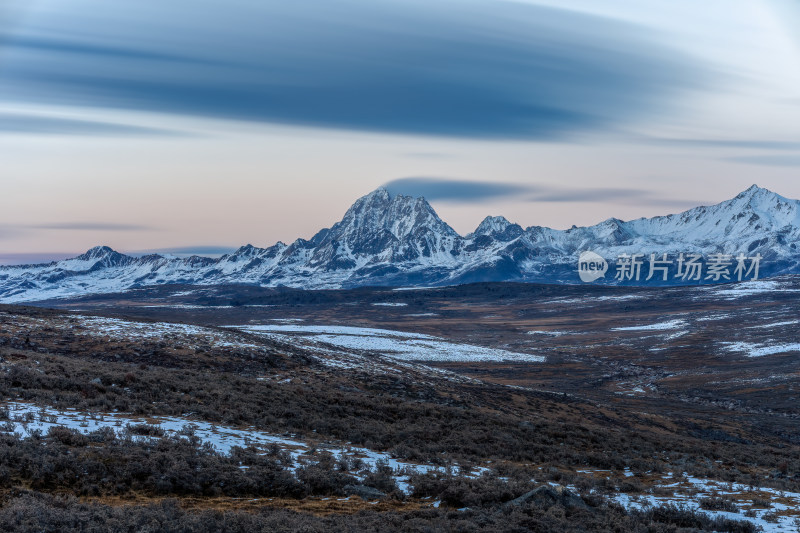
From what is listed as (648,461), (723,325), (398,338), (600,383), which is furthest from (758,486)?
(723,325)

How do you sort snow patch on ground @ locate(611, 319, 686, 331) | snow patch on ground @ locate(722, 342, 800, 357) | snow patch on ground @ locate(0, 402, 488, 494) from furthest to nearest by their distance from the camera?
snow patch on ground @ locate(611, 319, 686, 331) → snow patch on ground @ locate(722, 342, 800, 357) → snow patch on ground @ locate(0, 402, 488, 494)

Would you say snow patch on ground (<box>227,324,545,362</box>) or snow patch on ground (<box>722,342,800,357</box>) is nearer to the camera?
snow patch on ground (<box>227,324,545,362</box>)

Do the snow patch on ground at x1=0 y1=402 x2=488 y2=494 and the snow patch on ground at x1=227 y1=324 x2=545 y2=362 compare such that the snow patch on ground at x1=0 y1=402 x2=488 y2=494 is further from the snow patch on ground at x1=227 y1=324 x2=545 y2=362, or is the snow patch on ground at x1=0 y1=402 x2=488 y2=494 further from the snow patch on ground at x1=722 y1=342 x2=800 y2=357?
the snow patch on ground at x1=722 y1=342 x2=800 y2=357

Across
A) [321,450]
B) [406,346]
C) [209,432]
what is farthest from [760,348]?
[209,432]

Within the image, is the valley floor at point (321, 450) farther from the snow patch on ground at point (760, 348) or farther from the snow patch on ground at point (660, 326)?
the snow patch on ground at point (660, 326)

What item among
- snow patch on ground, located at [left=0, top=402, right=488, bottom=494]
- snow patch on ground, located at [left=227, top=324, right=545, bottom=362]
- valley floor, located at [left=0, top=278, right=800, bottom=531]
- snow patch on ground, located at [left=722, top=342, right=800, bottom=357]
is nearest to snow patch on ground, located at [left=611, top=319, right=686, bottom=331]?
snow patch on ground, located at [left=722, top=342, right=800, bottom=357]

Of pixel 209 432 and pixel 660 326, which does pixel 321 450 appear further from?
pixel 660 326

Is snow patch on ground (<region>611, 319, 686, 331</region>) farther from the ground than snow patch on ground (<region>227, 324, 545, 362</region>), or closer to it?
closer to it

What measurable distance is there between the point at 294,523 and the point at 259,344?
122ft

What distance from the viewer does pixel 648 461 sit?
23266mm

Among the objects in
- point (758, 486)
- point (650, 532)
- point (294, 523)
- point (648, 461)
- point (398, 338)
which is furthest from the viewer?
point (398, 338)

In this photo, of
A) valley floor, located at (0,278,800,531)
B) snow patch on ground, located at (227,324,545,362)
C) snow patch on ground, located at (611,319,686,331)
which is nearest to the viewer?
valley floor, located at (0,278,800,531)

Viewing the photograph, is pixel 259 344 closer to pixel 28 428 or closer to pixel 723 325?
pixel 28 428

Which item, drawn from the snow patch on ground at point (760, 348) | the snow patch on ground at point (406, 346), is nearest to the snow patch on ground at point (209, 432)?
the snow patch on ground at point (406, 346)
